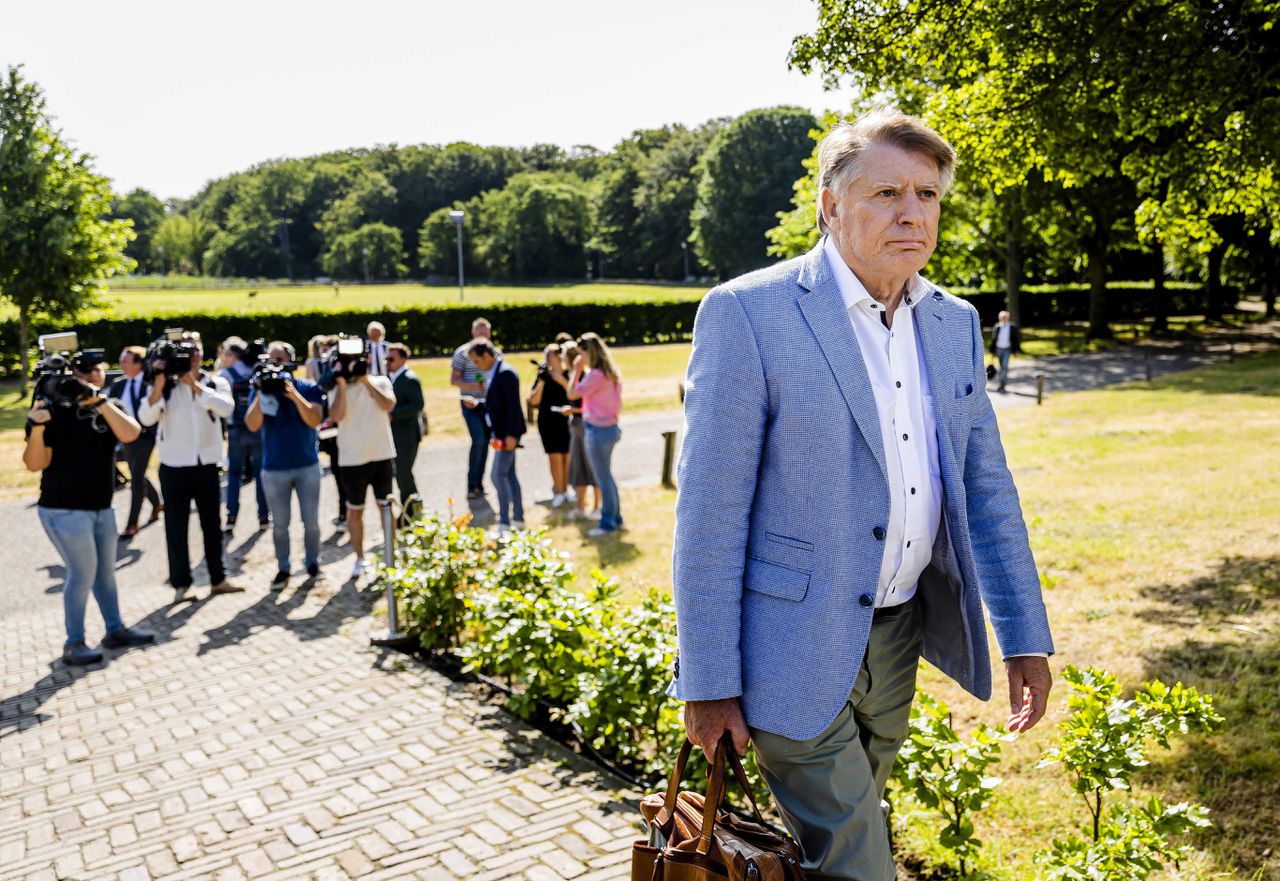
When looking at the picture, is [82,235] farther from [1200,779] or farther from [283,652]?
[1200,779]

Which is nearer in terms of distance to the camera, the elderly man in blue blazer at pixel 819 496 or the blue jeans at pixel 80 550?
the elderly man in blue blazer at pixel 819 496

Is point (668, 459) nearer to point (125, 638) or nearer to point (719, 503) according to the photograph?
point (125, 638)

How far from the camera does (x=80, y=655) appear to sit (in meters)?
7.20

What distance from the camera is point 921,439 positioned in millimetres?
2686

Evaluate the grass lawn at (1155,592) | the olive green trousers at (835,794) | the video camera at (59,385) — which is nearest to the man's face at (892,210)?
the olive green trousers at (835,794)

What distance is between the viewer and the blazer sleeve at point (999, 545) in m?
2.79

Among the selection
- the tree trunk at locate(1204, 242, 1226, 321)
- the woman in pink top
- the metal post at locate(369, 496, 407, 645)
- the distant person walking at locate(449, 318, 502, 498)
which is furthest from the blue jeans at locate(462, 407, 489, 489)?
the tree trunk at locate(1204, 242, 1226, 321)

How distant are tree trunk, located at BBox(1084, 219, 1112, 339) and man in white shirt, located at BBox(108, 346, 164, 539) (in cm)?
3533

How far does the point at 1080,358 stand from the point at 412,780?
111 feet

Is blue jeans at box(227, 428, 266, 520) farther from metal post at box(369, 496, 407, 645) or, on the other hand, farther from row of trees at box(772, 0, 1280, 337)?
row of trees at box(772, 0, 1280, 337)

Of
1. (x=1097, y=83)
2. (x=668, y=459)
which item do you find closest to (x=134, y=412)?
(x=668, y=459)

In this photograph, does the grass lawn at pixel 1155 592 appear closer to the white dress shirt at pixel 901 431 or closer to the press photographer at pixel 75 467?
the white dress shirt at pixel 901 431

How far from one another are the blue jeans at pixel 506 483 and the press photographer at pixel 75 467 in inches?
178

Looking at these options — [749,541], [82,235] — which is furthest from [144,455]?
[82,235]
